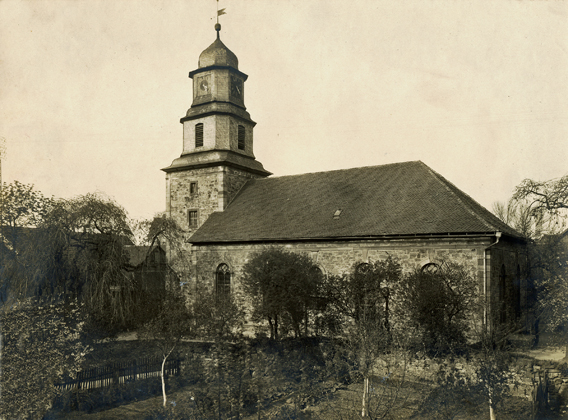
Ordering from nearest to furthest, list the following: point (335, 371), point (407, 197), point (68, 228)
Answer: point (335, 371) < point (68, 228) < point (407, 197)

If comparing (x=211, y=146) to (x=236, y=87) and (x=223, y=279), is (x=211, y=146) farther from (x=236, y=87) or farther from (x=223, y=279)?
(x=223, y=279)

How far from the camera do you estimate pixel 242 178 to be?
1072 inches

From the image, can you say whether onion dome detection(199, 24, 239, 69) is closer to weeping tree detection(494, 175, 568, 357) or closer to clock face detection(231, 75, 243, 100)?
clock face detection(231, 75, 243, 100)

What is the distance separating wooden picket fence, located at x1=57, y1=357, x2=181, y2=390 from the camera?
555 inches

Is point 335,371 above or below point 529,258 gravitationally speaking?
below

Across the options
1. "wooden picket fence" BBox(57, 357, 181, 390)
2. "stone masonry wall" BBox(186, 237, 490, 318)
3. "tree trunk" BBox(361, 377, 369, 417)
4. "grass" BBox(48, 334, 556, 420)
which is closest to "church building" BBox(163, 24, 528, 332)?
"stone masonry wall" BBox(186, 237, 490, 318)

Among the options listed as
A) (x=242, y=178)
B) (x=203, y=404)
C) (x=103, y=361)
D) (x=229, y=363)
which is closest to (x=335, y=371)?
(x=229, y=363)

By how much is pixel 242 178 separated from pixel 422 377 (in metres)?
16.6

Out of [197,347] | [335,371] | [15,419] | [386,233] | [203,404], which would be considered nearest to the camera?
[15,419]

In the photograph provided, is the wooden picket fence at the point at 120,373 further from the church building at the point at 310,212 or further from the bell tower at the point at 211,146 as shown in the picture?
the bell tower at the point at 211,146

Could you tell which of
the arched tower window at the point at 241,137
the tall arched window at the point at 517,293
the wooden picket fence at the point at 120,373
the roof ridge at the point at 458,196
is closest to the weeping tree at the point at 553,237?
the roof ridge at the point at 458,196

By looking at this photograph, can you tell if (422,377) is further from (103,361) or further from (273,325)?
(103,361)

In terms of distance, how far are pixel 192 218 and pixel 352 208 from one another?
1073 centimetres

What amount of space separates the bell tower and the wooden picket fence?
1102 cm
